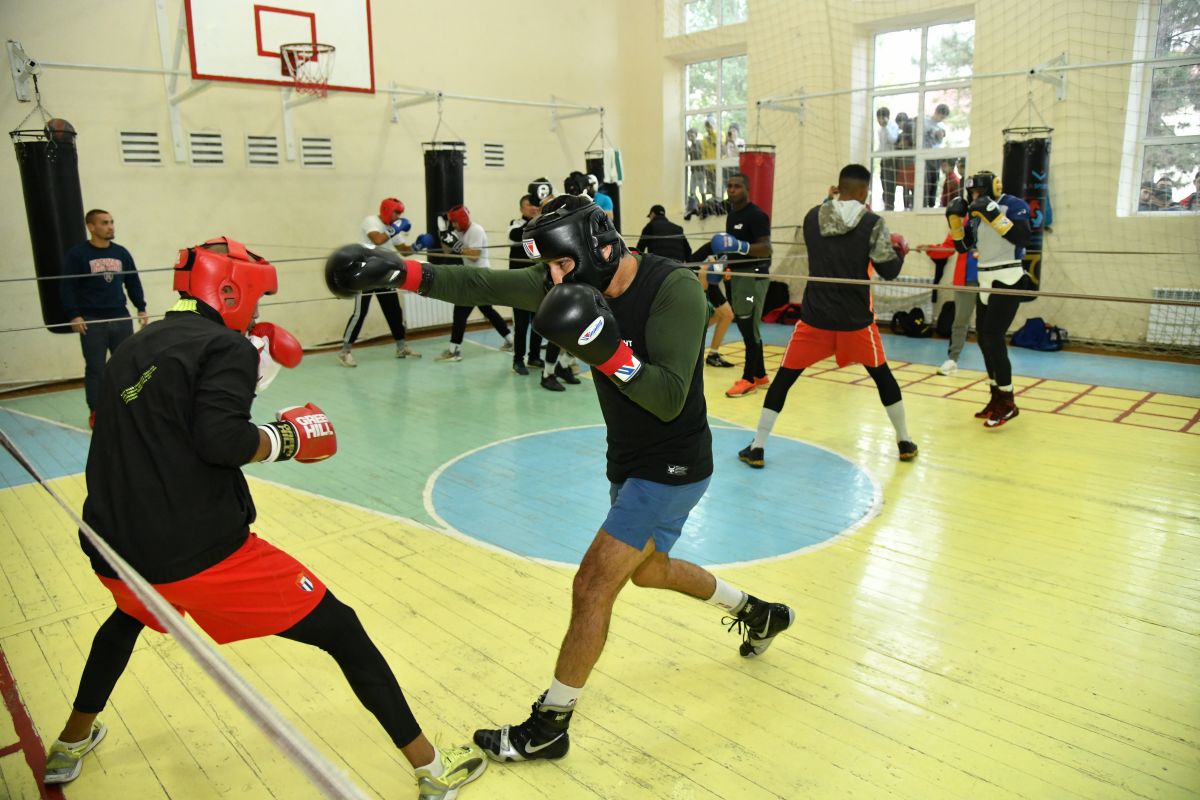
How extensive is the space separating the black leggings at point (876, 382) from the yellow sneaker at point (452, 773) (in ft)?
10.5

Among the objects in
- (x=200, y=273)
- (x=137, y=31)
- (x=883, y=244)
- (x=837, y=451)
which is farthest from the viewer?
(x=137, y=31)

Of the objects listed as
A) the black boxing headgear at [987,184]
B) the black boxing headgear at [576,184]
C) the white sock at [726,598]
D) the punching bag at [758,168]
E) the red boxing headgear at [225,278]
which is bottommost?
the white sock at [726,598]

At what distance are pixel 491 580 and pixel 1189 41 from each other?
8.63 metres

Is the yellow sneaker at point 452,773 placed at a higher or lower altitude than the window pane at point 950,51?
lower

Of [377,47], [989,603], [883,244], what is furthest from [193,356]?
[377,47]

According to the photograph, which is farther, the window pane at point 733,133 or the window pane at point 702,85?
the window pane at point 702,85

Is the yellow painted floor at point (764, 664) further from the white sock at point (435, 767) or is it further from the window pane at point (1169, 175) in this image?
the window pane at point (1169, 175)

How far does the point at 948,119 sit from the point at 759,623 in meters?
8.51

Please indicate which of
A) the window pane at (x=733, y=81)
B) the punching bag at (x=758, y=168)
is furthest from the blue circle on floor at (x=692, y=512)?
the window pane at (x=733, y=81)

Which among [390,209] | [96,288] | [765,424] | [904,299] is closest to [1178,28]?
[904,299]

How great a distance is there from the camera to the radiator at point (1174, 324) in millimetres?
8133

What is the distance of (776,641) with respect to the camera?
313cm

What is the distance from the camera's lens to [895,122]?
397 inches

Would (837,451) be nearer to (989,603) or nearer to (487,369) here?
(989,603)
